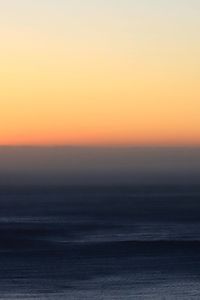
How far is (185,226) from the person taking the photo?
201ft

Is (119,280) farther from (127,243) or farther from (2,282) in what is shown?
(127,243)

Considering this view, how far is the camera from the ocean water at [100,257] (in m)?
33.3

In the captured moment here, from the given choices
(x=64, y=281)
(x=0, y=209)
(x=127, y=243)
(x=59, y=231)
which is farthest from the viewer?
(x=0, y=209)

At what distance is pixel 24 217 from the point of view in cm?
7200

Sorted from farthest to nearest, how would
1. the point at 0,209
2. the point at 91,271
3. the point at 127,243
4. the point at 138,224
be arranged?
the point at 0,209 → the point at 138,224 → the point at 127,243 → the point at 91,271

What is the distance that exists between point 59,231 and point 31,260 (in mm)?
15883

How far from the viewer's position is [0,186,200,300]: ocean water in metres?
33.3

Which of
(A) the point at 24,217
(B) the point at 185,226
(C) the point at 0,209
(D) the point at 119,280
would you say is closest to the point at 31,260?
(D) the point at 119,280

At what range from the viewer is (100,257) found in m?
42.5

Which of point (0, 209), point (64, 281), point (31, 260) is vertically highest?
point (0, 209)

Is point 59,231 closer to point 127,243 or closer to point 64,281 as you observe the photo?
point 127,243

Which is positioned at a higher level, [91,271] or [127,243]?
[127,243]

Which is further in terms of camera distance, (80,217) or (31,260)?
(80,217)

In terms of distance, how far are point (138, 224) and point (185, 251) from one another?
59.4ft
